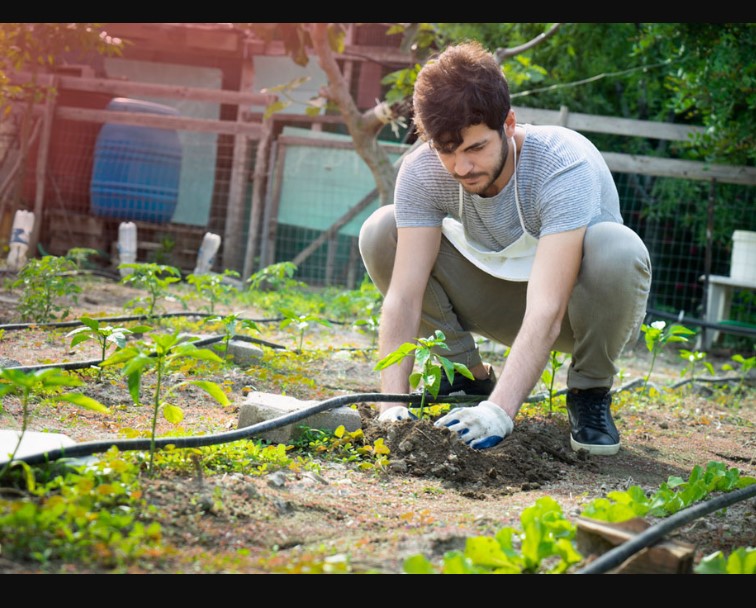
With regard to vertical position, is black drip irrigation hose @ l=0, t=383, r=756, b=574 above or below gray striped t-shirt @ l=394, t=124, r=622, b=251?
below

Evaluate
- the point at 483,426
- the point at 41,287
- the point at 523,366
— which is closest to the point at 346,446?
the point at 483,426

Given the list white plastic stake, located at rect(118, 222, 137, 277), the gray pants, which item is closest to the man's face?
the gray pants

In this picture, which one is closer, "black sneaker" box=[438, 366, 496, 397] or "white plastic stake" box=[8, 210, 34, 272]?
"black sneaker" box=[438, 366, 496, 397]


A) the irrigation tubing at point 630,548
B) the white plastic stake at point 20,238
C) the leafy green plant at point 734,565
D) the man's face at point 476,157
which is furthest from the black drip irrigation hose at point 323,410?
the white plastic stake at point 20,238

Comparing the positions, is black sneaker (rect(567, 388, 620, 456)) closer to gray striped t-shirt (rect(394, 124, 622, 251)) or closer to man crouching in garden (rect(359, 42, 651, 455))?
man crouching in garden (rect(359, 42, 651, 455))

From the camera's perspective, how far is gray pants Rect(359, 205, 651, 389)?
2.77m

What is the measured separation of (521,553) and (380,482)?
0.74 meters

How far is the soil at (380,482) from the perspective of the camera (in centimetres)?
173

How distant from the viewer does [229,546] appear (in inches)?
68.1

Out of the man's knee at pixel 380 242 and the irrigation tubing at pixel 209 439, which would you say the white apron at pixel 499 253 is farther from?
the irrigation tubing at pixel 209 439

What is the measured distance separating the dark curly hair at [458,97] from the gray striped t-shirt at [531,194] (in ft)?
0.73

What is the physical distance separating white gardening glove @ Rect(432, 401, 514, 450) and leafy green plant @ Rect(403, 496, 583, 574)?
0.75m

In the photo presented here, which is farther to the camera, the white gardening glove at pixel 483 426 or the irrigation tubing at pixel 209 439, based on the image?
the white gardening glove at pixel 483 426

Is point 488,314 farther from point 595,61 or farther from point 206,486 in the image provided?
point 595,61
